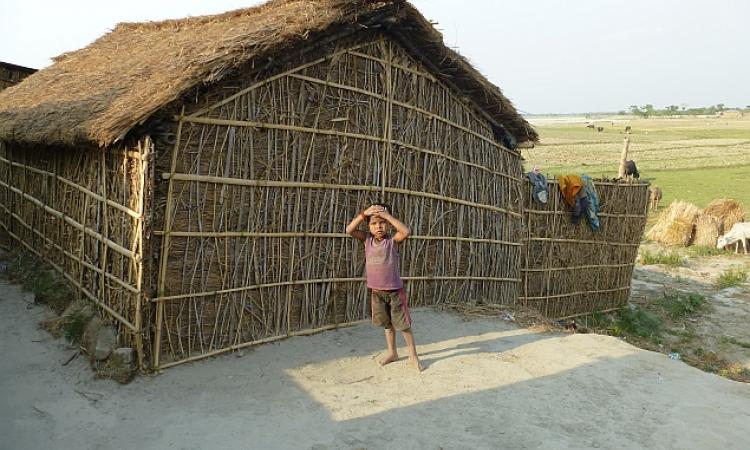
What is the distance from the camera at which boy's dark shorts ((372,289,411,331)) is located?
Result: 5293 millimetres

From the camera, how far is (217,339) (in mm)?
5527

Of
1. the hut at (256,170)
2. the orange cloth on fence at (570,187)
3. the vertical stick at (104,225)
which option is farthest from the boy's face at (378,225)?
the orange cloth on fence at (570,187)

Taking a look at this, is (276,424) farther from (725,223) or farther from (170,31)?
(725,223)

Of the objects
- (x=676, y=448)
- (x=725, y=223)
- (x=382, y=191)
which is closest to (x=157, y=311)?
(x=382, y=191)

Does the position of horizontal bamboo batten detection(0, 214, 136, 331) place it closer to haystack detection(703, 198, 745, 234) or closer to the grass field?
haystack detection(703, 198, 745, 234)

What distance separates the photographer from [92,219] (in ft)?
19.2

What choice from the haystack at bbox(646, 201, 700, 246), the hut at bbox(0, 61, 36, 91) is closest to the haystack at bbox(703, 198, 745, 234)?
the haystack at bbox(646, 201, 700, 246)

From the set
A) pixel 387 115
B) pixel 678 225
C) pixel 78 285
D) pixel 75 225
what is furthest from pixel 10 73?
pixel 678 225

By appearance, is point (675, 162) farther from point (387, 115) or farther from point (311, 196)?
point (311, 196)

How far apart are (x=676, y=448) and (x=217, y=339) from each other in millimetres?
3887

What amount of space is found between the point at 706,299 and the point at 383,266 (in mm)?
9459

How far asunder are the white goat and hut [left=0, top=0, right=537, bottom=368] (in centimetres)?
1112

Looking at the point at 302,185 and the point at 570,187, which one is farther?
the point at 570,187

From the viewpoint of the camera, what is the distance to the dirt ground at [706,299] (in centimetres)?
967
